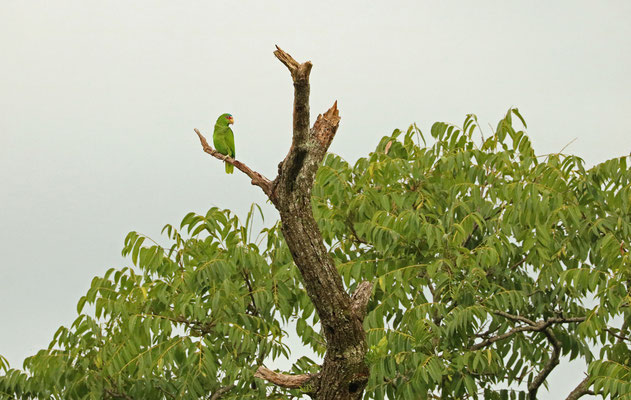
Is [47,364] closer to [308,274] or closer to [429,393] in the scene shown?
[429,393]

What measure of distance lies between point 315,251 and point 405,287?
12.3 feet

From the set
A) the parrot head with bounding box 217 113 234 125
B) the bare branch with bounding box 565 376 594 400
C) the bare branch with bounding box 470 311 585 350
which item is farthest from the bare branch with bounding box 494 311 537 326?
the parrot head with bounding box 217 113 234 125

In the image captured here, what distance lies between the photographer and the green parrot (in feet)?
40.4

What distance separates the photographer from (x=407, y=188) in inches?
476

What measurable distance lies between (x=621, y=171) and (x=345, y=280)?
11.6 feet

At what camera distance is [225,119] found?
496 inches

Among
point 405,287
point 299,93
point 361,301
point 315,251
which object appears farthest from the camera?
point 405,287

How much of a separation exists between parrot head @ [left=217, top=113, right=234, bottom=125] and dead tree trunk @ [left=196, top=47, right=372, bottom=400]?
5.08 metres

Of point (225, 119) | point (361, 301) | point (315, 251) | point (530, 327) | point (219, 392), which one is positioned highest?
point (225, 119)

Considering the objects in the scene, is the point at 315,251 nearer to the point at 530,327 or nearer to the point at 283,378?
the point at 283,378

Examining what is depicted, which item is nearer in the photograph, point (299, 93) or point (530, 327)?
point (299, 93)

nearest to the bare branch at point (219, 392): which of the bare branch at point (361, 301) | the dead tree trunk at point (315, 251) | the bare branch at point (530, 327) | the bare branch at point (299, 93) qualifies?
the bare branch at point (530, 327)

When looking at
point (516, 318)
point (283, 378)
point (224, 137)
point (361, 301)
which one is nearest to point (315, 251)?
point (361, 301)

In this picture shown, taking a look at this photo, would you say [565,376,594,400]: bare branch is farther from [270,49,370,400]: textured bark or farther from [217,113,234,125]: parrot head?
[217,113,234,125]: parrot head
